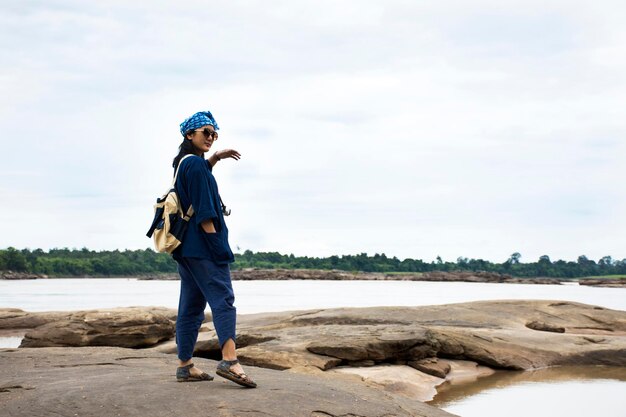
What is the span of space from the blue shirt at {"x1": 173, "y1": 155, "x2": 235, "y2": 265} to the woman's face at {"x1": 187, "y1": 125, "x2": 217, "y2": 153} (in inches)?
7.8

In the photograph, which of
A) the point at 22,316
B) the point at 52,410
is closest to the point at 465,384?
the point at 52,410

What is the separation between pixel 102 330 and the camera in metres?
14.6

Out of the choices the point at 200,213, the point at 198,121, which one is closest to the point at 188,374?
the point at 200,213

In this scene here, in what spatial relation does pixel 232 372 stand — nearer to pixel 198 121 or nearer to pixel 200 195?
pixel 200 195

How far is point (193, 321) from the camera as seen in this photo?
6414 millimetres

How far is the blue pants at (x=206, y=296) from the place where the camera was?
6012 millimetres

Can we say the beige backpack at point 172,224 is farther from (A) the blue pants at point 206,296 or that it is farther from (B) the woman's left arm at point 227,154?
(B) the woman's left arm at point 227,154

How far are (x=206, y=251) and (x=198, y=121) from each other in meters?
1.11

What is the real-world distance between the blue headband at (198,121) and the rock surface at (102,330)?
900cm

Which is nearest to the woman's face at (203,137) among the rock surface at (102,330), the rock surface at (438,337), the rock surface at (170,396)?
the rock surface at (170,396)

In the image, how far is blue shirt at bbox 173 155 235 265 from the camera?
236 inches

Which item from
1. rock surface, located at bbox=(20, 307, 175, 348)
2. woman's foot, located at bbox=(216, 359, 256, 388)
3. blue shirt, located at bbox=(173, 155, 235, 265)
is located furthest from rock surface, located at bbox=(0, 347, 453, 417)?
rock surface, located at bbox=(20, 307, 175, 348)

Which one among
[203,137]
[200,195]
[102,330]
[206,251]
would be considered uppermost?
[203,137]

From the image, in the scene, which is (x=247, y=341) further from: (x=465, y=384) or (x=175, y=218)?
(x=175, y=218)
